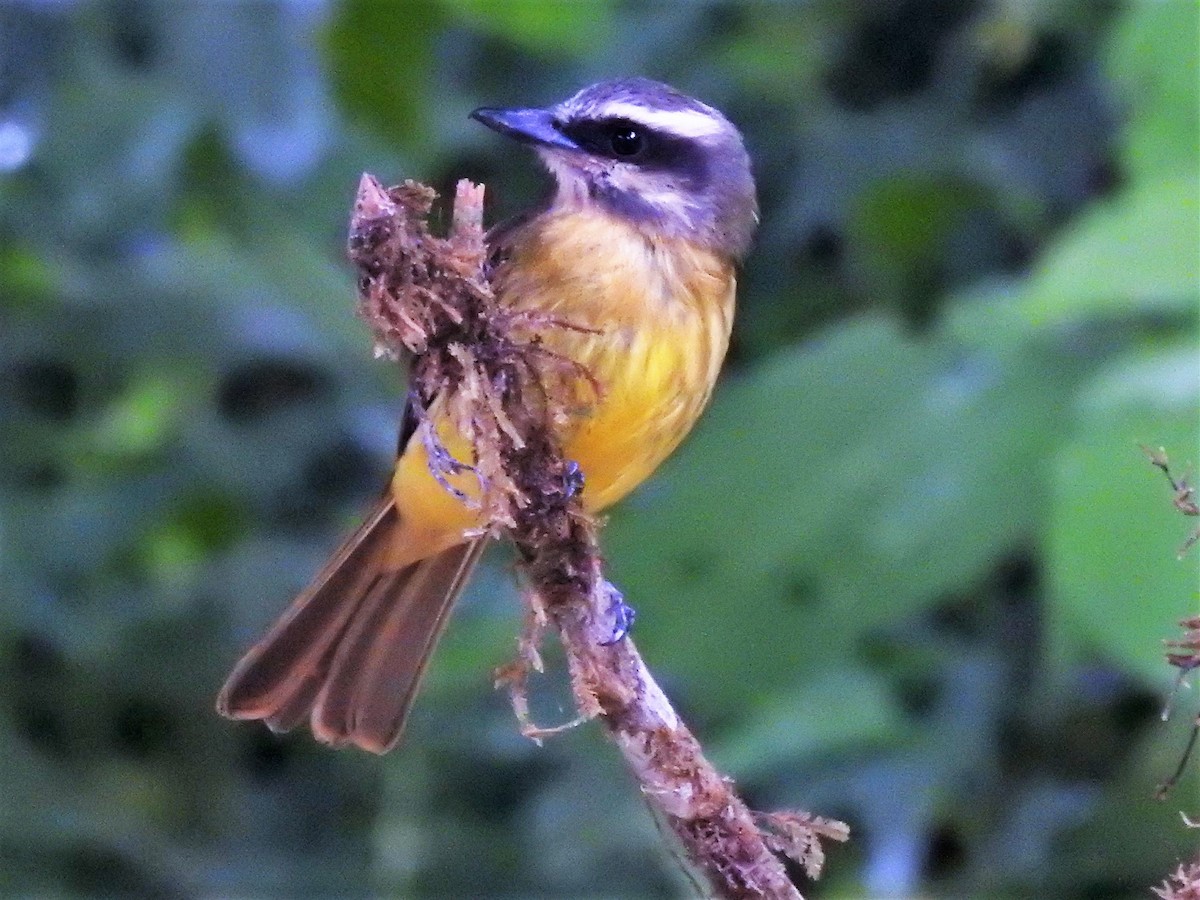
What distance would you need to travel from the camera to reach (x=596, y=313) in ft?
6.97

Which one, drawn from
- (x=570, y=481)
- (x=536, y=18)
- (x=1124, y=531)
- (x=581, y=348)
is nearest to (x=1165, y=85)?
(x=1124, y=531)

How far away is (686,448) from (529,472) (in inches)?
64.6

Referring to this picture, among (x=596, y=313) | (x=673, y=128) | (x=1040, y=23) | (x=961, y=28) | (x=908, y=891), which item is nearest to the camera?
(x=596, y=313)

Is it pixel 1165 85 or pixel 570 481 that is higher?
pixel 1165 85

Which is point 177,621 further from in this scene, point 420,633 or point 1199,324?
point 1199,324

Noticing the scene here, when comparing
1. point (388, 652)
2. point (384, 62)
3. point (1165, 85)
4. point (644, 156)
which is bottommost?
point (388, 652)

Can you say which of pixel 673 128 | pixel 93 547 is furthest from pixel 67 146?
pixel 673 128

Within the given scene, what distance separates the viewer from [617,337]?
2.08m

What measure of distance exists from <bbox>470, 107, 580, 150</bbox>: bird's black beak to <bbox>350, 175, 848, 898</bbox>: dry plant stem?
33.1 inches

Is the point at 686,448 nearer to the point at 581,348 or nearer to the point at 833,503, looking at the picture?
the point at 833,503

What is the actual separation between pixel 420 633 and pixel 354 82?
1.17 meters

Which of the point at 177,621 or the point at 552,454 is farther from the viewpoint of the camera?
the point at 177,621

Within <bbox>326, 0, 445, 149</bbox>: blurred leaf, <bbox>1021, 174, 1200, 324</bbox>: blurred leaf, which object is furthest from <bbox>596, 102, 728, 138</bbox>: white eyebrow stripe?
<bbox>326, 0, 445, 149</bbox>: blurred leaf

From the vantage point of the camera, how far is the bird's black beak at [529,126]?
219 cm
